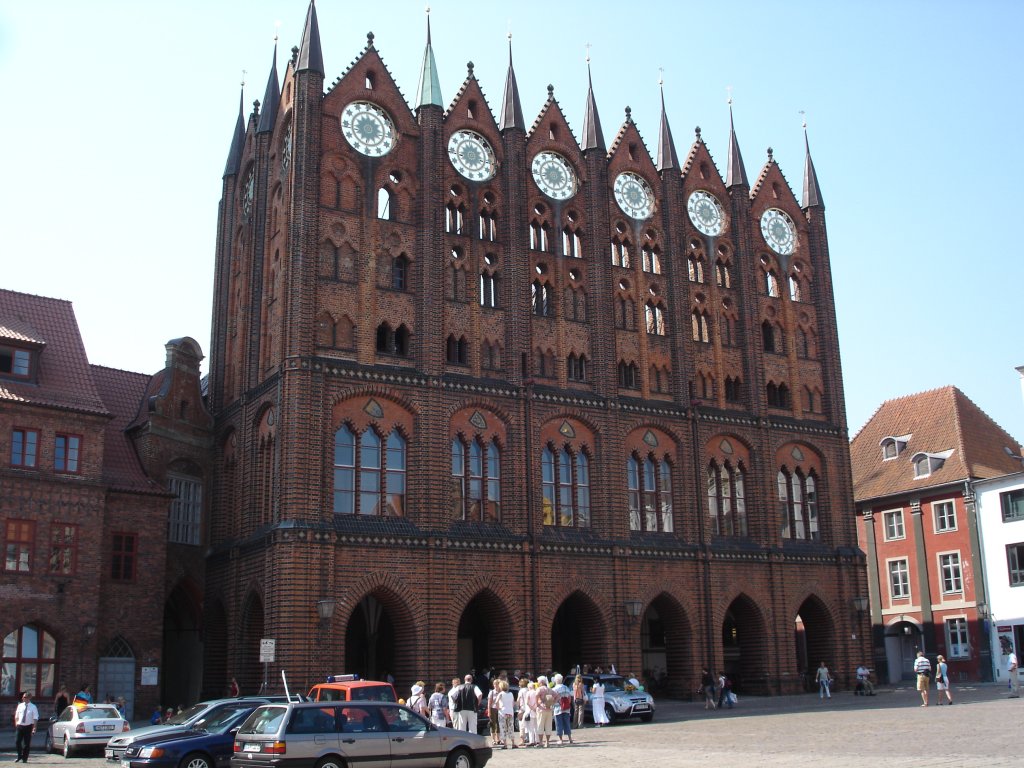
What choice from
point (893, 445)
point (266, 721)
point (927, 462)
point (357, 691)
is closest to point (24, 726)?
point (357, 691)

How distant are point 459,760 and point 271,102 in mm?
31898

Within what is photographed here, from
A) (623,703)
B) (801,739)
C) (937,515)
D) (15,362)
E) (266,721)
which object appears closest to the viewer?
(266,721)

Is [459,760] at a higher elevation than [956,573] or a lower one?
lower

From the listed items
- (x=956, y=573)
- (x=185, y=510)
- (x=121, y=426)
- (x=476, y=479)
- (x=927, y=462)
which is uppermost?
(x=121, y=426)

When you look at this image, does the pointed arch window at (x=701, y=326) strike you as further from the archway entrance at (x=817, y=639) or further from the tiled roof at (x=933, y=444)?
the tiled roof at (x=933, y=444)

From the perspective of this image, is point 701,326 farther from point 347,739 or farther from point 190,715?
point 347,739

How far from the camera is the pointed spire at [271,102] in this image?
45062 millimetres

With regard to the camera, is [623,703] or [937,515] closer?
[623,703]

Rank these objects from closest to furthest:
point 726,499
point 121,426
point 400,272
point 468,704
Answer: point 468,704 → point 400,272 → point 121,426 → point 726,499

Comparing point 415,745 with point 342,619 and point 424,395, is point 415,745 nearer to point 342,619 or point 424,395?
point 342,619

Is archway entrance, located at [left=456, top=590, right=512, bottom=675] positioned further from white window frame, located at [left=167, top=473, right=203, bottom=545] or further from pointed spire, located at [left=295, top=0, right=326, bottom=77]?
pointed spire, located at [left=295, top=0, right=326, bottom=77]

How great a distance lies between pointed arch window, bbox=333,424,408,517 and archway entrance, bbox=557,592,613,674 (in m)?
8.03

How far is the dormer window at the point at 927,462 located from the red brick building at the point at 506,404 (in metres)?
9.51

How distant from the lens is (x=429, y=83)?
4425 centimetres
